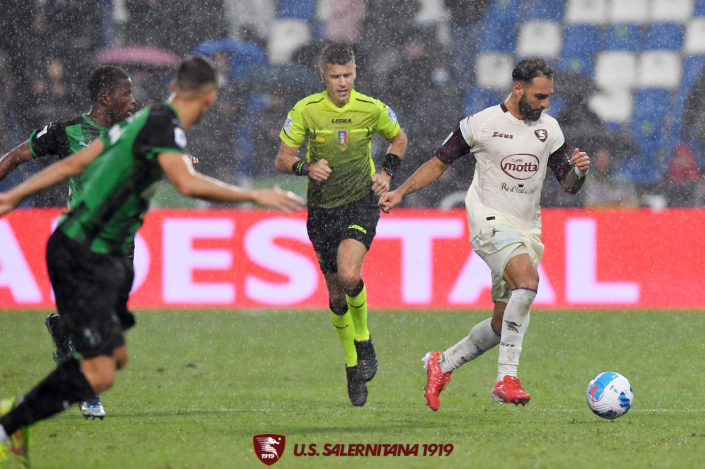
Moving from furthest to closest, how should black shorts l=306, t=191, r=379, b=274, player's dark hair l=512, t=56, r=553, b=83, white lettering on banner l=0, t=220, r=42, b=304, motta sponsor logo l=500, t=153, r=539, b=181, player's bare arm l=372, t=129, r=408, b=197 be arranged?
white lettering on banner l=0, t=220, r=42, b=304 < black shorts l=306, t=191, r=379, b=274 < player's bare arm l=372, t=129, r=408, b=197 < motta sponsor logo l=500, t=153, r=539, b=181 < player's dark hair l=512, t=56, r=553, b=83

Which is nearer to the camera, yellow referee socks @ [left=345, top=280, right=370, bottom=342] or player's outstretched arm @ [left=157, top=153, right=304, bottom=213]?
player's outstretched arm @ [left=157, top=153, right=304, bottom=213]

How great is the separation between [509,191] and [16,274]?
676 cm

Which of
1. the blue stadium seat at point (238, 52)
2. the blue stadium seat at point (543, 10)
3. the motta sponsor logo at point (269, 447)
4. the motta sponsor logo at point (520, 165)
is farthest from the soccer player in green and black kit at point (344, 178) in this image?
the blue stadium seat at point (543, 10)

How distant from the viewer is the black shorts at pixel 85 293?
493 centimetres

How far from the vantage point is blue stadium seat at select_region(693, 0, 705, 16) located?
54.5 feet

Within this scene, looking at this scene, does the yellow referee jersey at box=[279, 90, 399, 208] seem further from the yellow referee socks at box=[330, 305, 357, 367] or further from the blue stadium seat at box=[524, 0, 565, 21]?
the blue stadium seat at box=[524, 0, 565, 21]

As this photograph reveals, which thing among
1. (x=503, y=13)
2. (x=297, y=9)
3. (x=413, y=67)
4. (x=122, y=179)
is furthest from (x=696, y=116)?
(x=122, y=179)

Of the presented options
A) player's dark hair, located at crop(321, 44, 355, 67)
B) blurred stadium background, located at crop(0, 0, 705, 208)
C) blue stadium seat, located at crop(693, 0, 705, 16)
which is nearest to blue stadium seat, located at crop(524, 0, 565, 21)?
blurred stadium background, located at crop(0, 0, 705, 208)

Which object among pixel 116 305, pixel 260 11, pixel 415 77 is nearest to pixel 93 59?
pixel 260 11

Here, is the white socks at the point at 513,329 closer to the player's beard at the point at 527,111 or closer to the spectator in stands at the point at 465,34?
the player's beard at the point at 527,111

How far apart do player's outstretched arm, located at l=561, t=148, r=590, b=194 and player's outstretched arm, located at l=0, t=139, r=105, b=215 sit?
9.85 ft

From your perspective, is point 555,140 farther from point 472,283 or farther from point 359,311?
point 472,283

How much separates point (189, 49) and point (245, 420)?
9.28 meters

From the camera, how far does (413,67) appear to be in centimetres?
1394
